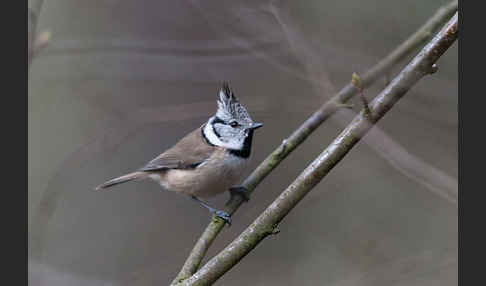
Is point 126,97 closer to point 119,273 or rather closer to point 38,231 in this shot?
point 119,273

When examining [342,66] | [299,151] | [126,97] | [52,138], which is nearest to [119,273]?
[52,138]

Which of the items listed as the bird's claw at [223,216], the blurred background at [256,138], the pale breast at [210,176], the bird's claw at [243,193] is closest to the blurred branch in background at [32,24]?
the blurred background at [256,138]

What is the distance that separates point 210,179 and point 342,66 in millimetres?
1247

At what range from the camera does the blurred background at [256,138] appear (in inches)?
120

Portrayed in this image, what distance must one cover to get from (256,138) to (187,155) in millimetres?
1189

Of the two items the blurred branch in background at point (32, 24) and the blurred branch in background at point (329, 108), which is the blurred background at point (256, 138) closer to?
the blurred branch in background at point (329, 108)

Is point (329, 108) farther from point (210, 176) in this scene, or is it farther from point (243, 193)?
point (210, 176)

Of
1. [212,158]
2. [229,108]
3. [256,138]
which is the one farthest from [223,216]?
[256,138]

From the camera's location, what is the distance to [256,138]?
4.71 meters

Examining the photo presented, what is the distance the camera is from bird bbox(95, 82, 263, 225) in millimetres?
3295

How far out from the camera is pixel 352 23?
368cm

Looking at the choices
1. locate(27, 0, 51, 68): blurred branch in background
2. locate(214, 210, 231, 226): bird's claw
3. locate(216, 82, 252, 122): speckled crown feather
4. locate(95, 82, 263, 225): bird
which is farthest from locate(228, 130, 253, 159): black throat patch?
locate(27, 0, 51, 68): blurred branch in background

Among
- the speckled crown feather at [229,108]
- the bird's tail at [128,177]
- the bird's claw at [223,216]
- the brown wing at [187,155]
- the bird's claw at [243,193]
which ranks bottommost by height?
the bird's claw at [223,216]

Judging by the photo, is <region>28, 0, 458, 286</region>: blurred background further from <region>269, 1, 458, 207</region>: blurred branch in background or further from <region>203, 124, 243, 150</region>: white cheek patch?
<region>203, 124, 243, 150</region>: white cheek patch
